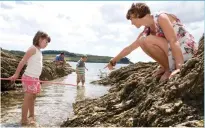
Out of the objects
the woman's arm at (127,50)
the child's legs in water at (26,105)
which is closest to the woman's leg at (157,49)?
the woman's arm at (127,50)

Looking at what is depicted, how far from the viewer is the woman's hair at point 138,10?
21.1ft

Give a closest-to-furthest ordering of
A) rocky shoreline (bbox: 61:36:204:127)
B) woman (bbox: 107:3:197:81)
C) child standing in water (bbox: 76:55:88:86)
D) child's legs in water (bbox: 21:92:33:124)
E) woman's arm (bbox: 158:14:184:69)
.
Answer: rocky shoreline (bbox: 61:36:204:127), woman's arm (bbox: 158:14:184:69), woman (bbox: 107:3:197:81), child's legs in water (bbox: 21:92:33:124), child standing in water (bbox: 76:55:88:86)

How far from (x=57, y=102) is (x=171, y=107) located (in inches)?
273

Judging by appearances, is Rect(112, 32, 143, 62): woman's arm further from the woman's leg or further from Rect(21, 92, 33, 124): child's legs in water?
Rect(21, 92, 33, 124): child's legs in water

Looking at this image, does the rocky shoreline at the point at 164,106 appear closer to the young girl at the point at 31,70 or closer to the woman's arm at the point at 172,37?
the woman's arm at the point at 172,37

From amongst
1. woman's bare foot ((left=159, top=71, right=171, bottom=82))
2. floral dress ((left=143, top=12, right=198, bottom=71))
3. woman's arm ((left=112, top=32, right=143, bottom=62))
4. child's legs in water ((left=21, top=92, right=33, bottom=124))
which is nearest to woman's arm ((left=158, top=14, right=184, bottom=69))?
floral dress ((left=143, top=12, right=198, bottom=71))

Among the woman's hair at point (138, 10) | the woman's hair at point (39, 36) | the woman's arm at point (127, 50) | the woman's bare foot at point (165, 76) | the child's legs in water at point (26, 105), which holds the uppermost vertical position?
the woman's hair at point (138, 10)

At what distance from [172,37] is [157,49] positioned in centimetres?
39

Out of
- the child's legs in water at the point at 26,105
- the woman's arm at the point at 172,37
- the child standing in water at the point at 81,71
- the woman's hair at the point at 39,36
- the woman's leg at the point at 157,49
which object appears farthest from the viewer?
the child standing in water at the point at 81,71

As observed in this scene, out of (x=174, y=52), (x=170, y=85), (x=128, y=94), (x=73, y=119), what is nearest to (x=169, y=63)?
(x=174, y=52)

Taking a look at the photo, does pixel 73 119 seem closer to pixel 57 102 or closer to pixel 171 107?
pixel 171 107

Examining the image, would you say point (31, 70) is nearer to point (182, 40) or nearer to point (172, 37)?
point (172, 37)

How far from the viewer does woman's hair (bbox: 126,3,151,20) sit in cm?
644

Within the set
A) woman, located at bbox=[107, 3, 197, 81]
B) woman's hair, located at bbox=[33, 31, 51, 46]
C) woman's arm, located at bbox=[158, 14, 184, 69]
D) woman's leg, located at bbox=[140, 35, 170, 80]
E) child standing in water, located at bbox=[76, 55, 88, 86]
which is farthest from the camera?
child standing in water, located at bbox=[76, 55, 88, 86]
